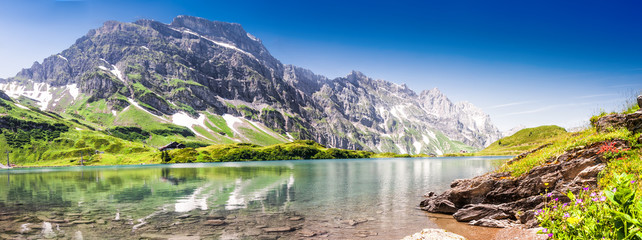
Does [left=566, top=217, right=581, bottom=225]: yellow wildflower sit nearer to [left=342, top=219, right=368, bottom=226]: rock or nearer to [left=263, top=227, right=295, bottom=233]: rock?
[left=342, top=219, right=368, bottom=226]: rock

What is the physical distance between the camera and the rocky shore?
21.6 m

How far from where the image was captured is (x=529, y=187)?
26.6m

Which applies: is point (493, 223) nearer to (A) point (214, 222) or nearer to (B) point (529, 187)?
(B) point (529, 187)

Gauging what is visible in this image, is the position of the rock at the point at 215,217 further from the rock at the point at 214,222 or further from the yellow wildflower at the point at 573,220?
the yellow wildflower at the point at 573,220

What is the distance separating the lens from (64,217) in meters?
32.6

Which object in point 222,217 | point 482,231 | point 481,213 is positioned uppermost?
point 481,213

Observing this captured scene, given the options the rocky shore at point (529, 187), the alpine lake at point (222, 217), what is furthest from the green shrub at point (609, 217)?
the alpine lake at point (222, 217)

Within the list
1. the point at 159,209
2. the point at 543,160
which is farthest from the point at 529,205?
the point at 159,209

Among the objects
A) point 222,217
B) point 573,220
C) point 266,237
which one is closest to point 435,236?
point 573,220

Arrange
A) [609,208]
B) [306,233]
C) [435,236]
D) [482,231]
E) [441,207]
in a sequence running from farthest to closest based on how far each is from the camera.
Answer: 1. [441,207]
2. [306,233]
3. [482,231]
4. [435,236]
5. [609,208]

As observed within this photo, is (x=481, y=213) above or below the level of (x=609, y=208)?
below

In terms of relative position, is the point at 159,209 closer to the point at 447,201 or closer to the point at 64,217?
the point at 64,217

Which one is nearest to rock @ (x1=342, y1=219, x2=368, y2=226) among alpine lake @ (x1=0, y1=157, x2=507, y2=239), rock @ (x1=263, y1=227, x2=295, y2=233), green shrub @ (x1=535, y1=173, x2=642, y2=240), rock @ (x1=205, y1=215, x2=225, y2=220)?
alpine lake @ (x1=0, y1=157, x2=507, y2=239)

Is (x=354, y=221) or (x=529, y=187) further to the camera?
(x=354, y=221)
